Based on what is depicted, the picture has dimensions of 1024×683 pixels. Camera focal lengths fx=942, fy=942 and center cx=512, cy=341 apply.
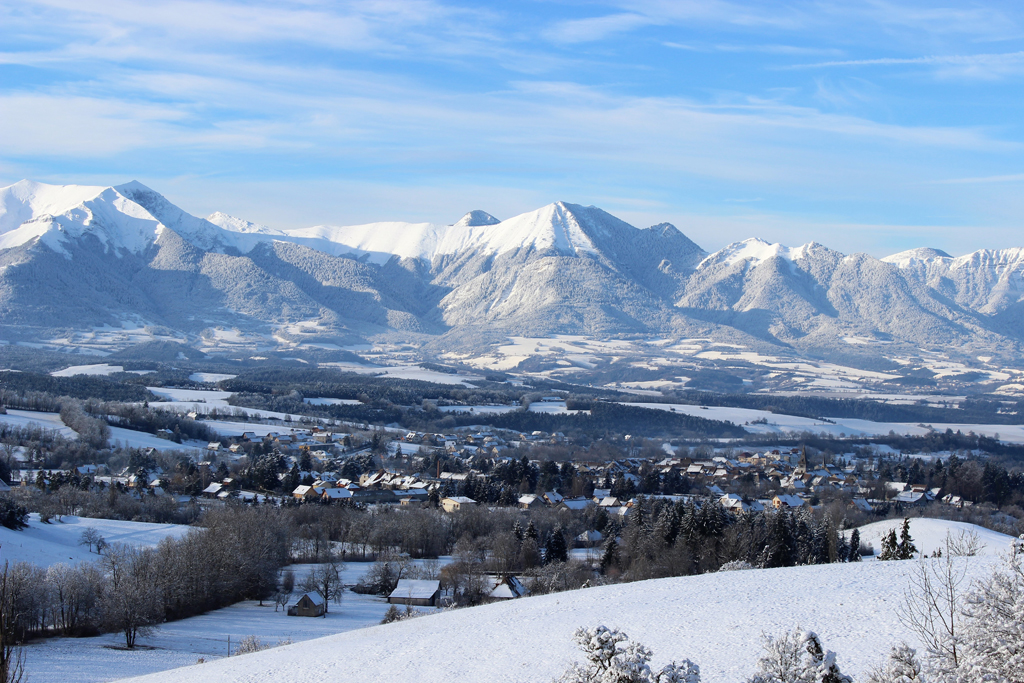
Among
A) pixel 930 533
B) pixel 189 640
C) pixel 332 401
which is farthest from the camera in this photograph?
pixel 332 401

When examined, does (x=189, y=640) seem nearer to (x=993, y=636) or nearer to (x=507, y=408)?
(x=993, y=636)

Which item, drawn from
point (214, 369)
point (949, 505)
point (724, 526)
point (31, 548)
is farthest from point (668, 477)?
point (214, 369)

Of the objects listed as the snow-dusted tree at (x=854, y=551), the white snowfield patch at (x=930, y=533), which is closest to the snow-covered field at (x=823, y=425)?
the white snowfield patch at (x=930, y=533)

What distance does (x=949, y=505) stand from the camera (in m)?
55.4

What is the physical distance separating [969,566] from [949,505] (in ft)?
121

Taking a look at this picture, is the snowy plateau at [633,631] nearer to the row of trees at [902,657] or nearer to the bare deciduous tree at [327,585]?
the row of trees at [902,657]

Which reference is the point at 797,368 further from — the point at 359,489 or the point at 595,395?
the point at 359,489

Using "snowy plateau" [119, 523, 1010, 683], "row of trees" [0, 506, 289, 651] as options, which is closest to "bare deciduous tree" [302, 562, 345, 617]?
"row of trees" [0, 506, 289, 651]

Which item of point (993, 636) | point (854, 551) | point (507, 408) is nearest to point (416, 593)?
point (854, 551)

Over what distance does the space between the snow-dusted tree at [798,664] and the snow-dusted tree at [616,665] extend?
744mm

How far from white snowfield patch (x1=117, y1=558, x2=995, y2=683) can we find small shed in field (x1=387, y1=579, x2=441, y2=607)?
26.8 feet

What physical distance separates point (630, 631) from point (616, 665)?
10430 millimetres

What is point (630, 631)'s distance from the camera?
1923 cm

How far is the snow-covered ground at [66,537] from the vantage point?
34000 mm
